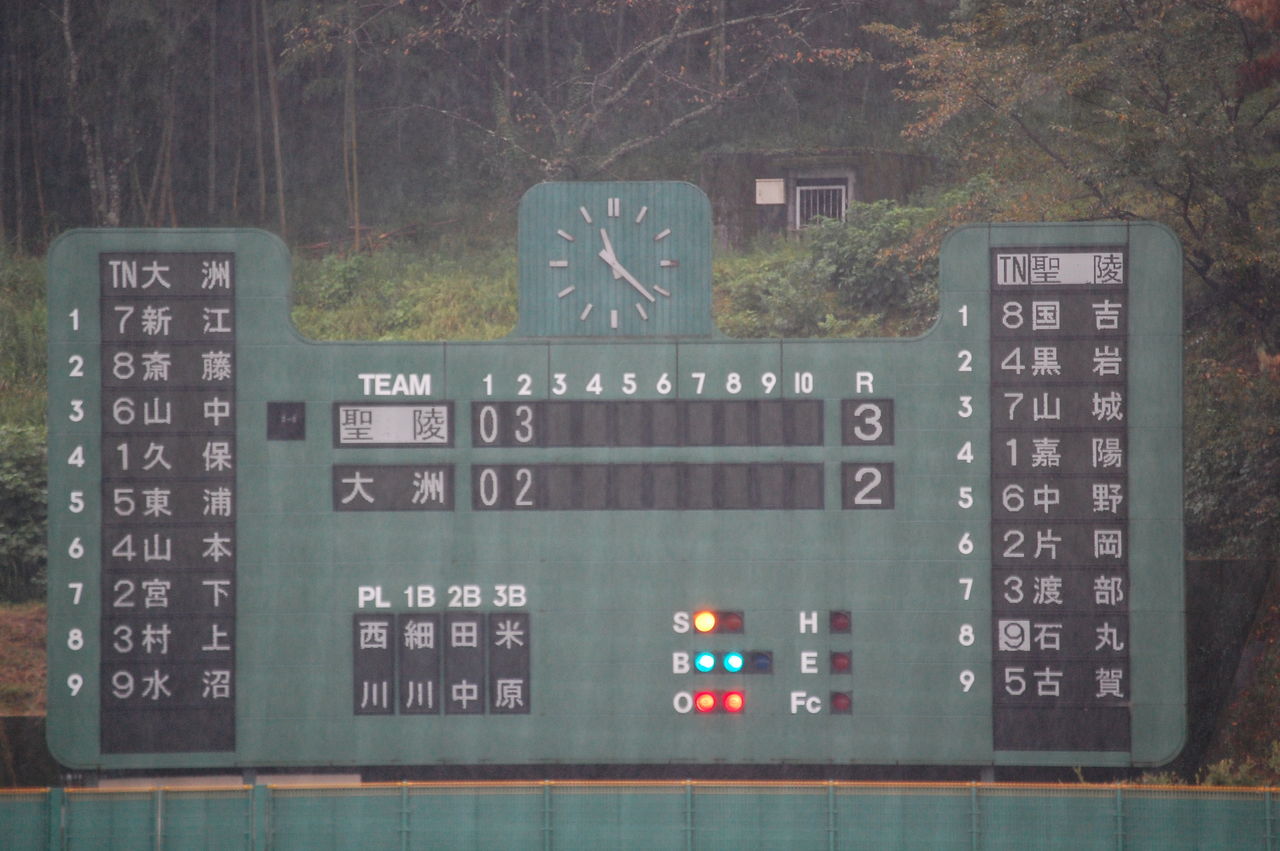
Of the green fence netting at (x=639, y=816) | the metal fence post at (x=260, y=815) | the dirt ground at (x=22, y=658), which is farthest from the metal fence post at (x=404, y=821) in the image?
the dirt ground at (x=22, y=658)

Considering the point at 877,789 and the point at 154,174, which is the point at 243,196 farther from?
the point at 877,789

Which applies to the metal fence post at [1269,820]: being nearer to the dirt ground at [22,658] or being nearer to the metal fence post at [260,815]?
the metal fence post at [260,815]

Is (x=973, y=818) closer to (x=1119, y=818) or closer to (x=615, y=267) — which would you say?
(x=1119, y=818)

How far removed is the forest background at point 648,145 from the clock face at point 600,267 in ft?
25.2

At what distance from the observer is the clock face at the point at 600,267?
13445mm

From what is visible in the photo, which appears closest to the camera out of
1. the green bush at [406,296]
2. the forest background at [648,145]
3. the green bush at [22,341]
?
the forest background at [648,145]

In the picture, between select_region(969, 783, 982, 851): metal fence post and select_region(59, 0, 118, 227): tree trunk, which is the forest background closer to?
select_region(59, 0, 118, 227): tree trunk

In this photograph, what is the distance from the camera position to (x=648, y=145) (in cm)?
3219

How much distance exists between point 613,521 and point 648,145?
793 inches

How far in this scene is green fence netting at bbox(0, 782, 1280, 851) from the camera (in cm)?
1314

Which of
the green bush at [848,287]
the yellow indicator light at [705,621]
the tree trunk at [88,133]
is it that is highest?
the tree trunk at [88,133]

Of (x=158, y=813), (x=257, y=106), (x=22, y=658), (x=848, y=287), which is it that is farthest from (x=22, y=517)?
(x=848, y=287)

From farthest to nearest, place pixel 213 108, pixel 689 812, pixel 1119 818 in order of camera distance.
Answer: pixel 213 108, pixel 689 812, pixel 1119 818

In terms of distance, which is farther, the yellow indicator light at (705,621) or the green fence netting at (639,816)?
the yellow indicator light at (705,621)
